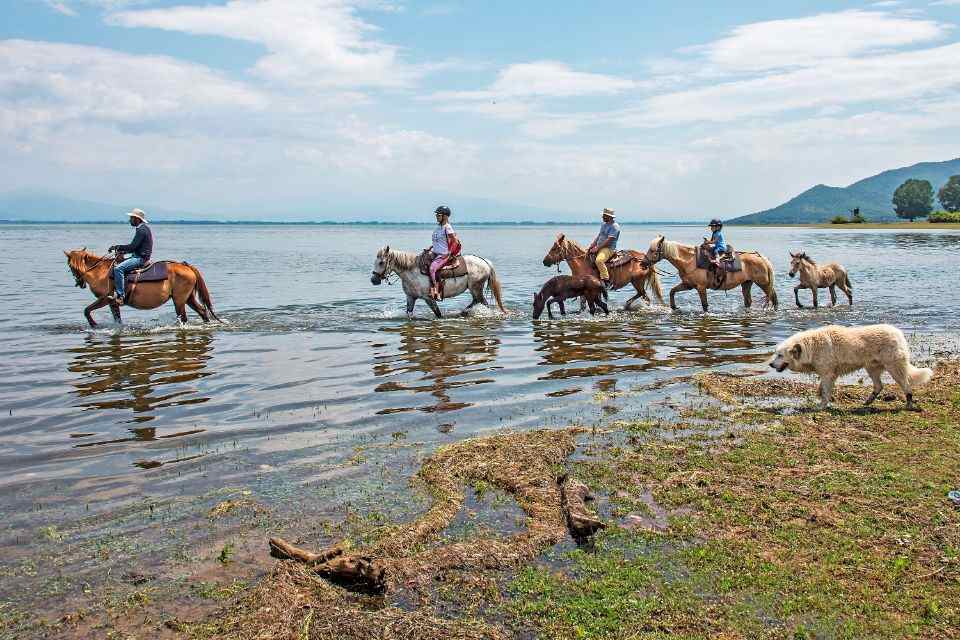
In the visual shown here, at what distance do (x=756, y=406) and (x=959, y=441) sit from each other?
252cm

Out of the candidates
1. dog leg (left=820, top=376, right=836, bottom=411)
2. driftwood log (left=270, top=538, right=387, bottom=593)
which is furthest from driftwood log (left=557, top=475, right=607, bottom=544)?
dog leg (left=820, top=376, right=836, bottom=411)

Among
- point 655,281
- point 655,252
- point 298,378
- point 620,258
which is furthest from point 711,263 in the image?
point 298,378

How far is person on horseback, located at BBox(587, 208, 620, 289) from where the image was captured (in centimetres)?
2119

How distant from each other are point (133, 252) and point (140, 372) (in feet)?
20.9

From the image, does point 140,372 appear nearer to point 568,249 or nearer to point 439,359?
point 439,359

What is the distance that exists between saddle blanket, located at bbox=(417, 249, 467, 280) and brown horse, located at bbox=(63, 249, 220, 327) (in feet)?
19.6

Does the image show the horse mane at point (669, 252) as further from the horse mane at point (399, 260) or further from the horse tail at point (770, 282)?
the horse mane at point (399, 260)

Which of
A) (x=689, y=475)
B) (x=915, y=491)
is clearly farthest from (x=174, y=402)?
(x=915, y=491)

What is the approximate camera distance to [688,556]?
5301 millimetres

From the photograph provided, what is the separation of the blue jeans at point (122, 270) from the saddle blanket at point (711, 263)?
53.2 feet

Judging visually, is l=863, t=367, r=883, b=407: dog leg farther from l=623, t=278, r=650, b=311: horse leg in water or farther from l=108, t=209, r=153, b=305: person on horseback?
l=108, t=209, r=153, b=305: person on horseback

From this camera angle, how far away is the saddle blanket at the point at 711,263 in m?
21.9

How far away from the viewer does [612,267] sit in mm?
22250

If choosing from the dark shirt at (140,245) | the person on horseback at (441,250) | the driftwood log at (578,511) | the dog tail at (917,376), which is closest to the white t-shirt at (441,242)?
the person on horseback at (441,250)
